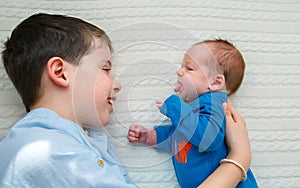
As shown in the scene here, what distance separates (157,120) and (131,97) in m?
0.09

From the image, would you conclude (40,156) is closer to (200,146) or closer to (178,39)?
(200,146)

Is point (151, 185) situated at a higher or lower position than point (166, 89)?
lower

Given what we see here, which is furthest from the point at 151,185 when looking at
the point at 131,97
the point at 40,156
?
the point at 40,156

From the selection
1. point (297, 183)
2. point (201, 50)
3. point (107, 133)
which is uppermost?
point (201, 50)

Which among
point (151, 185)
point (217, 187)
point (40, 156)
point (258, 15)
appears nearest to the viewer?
point (40, 156)

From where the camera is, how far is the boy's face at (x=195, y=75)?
1.07 meters

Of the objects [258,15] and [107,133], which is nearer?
[107,133]

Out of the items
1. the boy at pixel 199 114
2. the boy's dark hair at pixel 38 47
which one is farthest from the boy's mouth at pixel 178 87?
the boy's dark hair at pixel 38 47

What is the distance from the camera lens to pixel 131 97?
1104mm

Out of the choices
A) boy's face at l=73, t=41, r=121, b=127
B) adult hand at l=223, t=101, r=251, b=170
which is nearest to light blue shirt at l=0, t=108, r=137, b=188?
boy's face at l=73, t=41, r=121, b=127

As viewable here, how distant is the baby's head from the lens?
1069mm

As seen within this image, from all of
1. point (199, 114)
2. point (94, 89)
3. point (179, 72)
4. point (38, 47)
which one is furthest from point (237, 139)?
point (38, 47)

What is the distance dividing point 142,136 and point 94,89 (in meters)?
0.19

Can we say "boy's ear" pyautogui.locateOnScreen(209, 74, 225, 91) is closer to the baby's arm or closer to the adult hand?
the adult hand
